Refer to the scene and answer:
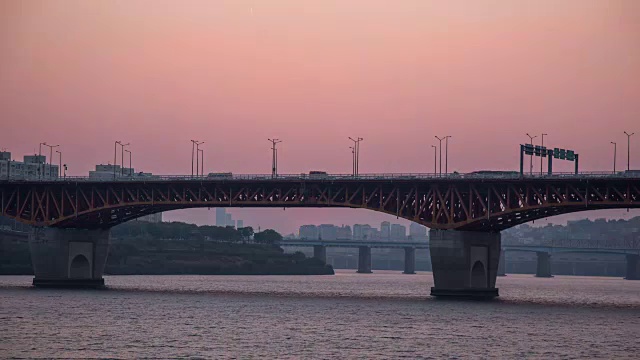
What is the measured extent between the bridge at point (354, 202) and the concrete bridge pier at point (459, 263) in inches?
5.4

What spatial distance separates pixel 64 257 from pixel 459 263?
63252 millimetres

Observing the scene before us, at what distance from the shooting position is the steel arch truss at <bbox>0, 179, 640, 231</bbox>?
14388 cm

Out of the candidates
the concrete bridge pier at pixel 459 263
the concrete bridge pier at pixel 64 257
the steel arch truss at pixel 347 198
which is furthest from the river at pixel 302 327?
the concrete bridge pier at pixel 64 257

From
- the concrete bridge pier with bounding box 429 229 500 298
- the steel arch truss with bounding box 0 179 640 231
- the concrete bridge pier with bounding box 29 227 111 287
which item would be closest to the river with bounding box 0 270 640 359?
the concrete bridge pier with bounding box 429 229 500 298

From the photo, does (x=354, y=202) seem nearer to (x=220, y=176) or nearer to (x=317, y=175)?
(x=317, y=175)

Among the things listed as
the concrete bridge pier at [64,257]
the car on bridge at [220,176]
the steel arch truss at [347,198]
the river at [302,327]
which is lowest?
the river at [302,327]

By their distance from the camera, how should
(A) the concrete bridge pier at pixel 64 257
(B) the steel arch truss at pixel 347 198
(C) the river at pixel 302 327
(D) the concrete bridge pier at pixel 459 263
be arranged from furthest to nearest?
(A) the concrete bridge pier at pixel 64 257
(D) the concrete bridge pier at pixel 459 263
(B) the steel arch truss at pixel 347 198
(C) the river at pixel 302 327

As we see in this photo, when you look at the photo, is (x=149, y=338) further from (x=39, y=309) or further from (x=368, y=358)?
(x=39, y=309)

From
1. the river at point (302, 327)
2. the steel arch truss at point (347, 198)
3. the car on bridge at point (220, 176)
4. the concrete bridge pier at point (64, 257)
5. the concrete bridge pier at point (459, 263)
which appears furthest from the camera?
the concrete bridge pier at point (64, 257)

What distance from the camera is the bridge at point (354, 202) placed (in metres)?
145

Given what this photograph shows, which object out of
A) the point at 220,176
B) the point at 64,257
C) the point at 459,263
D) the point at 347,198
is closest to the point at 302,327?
the point at 459,263

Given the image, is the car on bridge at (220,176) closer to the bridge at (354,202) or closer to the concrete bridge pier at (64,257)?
the bridge at (354,202)

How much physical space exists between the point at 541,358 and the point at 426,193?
7279 centimetres

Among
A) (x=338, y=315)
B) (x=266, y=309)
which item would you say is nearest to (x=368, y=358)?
(x=338, y=315)
